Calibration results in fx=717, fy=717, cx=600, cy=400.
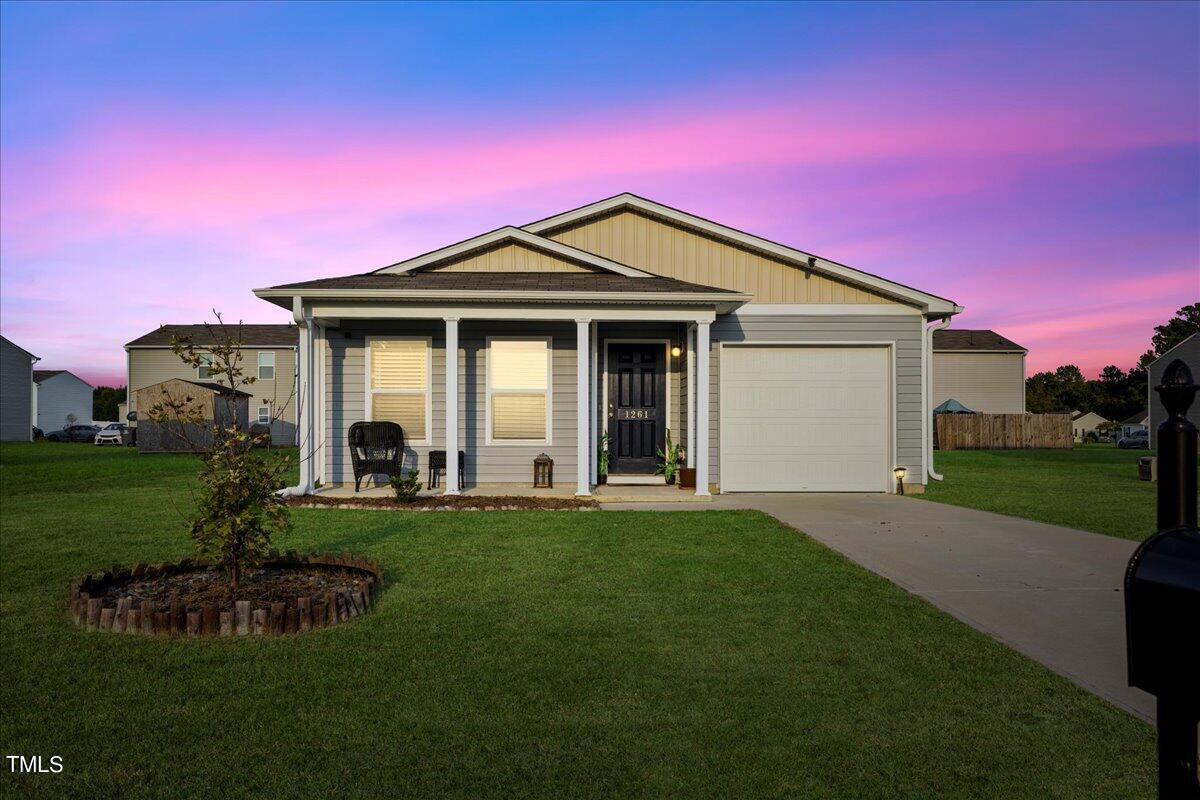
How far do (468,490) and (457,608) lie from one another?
21.0ft

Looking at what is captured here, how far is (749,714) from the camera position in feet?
10.7

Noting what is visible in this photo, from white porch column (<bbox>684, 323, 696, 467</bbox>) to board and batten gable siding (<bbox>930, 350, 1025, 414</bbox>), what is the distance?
28.5 m

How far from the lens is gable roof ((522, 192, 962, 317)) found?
38.6ft

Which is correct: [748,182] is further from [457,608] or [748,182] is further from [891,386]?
[457,608]

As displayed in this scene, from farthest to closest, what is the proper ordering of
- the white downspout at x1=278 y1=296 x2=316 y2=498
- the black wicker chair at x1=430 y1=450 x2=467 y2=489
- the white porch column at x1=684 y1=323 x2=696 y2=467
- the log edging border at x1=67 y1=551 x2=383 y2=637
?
1. the white porch column at x1=684 y1=323 x2=696 y2=467
2. the black wicker chair at x1=430 y1=450 x2=467 y2=489
3. the white downspout at x1=278 y1=296 x2=316 y2=498
4. the log edging border at x1=67 y1=551 x2=383 y2=637

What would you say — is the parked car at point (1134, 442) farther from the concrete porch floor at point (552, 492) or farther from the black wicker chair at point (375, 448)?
the black wicker chair at point (375, 448)

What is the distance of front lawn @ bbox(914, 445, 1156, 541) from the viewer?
30.8ft

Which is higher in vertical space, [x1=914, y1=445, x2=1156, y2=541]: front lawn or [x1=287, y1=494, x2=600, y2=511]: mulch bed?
[x1=287, y1=494, x2=600, y2=511]: mulch bed

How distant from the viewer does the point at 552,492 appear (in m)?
11.0

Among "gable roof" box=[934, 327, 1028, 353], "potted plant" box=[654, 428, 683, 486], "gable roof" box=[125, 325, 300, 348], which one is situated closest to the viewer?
"potted plant" box=[654, 428, 683, 486]

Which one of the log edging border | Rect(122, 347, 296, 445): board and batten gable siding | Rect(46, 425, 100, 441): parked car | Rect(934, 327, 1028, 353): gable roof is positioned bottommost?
the log edging border

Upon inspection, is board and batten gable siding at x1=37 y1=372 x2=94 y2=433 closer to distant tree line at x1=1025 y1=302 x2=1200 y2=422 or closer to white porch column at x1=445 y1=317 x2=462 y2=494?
white porch column at x1=445 y1=317 x2=462 y2=494

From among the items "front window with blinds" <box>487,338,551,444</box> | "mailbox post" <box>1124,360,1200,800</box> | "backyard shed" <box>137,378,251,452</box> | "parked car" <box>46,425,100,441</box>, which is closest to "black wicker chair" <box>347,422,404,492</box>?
"front window with blinds" <box>487,338,551,444</box>

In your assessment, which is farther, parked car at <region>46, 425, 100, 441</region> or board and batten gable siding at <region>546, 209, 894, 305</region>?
parked car at <region>46, 425, 100, 441</region>
